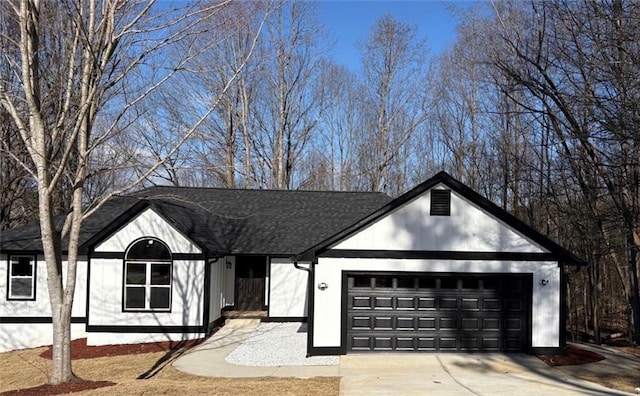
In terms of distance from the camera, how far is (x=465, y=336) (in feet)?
45.7

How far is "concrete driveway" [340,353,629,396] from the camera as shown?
1023cm

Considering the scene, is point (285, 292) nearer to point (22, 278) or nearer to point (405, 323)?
point (405, 323)

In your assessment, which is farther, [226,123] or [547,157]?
[226,123]

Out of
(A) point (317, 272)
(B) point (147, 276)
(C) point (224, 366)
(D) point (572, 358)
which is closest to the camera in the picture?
(C) point (224, 366)

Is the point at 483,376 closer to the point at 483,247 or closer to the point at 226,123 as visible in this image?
the point at 483,247

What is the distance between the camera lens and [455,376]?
11.4m

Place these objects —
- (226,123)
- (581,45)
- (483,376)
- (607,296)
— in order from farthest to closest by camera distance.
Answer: (226,123) < (607,296) < (581,45) < (483,376)

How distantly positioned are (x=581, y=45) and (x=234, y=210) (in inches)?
527

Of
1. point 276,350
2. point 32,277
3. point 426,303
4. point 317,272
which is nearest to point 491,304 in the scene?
point 426,303

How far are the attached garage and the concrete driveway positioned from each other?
A: 52 centimetres

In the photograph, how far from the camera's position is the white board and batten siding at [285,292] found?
63.7ft

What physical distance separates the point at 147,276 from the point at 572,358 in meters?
12.0

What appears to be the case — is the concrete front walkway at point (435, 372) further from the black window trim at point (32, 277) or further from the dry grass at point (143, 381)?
the black window trim at point (32, 277)

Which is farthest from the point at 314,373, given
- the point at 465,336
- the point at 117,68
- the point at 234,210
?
the point at 234,210
